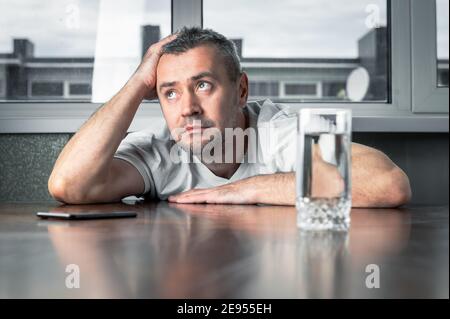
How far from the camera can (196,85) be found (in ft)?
5.93

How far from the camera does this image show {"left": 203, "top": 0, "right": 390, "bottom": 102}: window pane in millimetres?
2354

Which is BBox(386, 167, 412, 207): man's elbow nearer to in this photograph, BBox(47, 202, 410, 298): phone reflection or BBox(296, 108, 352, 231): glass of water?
BBox(47, 202, 410, 298): phone reflection

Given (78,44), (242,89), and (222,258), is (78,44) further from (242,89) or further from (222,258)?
(222,258)

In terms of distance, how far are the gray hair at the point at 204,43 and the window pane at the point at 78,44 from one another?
525 mm

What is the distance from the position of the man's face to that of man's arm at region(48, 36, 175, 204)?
6 centimetres

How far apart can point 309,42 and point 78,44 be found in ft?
2.80

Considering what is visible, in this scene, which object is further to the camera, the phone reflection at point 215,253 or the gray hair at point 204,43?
the gray hair at point 204,43

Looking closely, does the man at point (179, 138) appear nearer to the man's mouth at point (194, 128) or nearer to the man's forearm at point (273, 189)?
the man's mouth at point (194, 128)

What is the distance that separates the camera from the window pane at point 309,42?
235cm

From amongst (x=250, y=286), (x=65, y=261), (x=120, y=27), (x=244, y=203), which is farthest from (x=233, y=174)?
(x=250, y=286)
